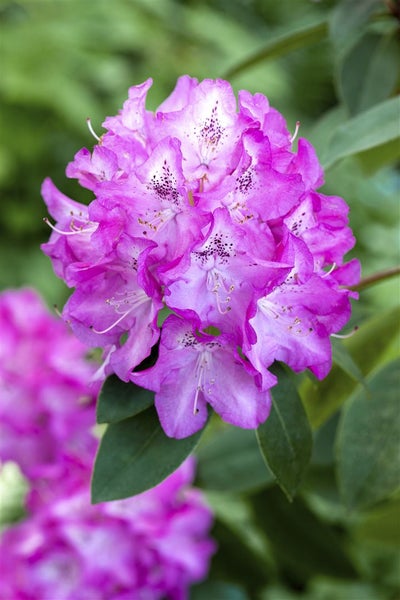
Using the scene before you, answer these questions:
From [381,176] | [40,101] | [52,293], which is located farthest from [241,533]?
[40,101]

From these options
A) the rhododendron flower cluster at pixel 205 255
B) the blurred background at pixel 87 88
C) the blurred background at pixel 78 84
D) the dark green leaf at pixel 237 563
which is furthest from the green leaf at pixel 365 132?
the blurred background at pixel 78 84

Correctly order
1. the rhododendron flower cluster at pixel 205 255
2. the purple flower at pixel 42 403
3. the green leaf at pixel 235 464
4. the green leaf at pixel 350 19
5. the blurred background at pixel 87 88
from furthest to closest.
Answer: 1. the blurred background at pixel 87 88
2. the purple flower at pixel 42 403
3. the green leaf at pixel 235 464
4. the green leaf at pixel 350 19
5. the rhododendron flower cluster at pixel 205 255

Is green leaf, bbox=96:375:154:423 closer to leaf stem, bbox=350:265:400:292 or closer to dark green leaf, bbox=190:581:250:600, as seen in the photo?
leaf stem, bbox=350:265:400:292

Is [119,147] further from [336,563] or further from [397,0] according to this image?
[336,563]

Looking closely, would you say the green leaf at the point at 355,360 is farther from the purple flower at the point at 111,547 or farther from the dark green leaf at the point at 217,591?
the dark green leaf at the point at 217,591

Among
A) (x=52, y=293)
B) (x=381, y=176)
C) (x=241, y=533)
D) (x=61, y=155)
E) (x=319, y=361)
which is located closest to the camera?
(x=319, y=361)

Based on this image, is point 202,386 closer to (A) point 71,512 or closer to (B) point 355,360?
(B) point 355,360

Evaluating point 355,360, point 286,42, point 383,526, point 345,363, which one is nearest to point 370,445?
point 355,360
